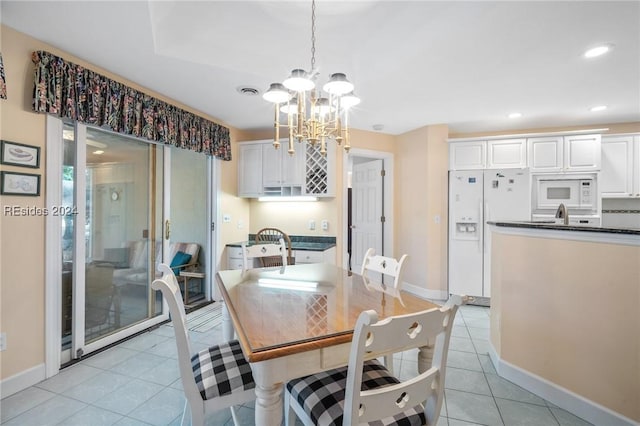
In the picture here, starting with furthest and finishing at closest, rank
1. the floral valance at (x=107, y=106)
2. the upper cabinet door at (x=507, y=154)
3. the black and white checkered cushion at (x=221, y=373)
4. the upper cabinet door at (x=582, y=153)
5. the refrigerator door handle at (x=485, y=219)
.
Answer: the upper cabinet door at (x=507, y=154) → the refrigerator door handle at (x=485, y=219) → the upper cabinet door at (x=582, y=153) → the floral valance at (x=107, y=106) → the black and white checkered cushion at (x=221, y=373)

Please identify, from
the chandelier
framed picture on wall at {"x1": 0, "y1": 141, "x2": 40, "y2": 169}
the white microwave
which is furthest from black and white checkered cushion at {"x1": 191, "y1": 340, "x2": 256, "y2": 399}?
the white microwave

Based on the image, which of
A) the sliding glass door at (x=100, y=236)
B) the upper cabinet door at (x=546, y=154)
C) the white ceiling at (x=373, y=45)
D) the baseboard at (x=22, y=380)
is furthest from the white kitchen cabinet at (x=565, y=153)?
the baseboard at (x=22, y=380)

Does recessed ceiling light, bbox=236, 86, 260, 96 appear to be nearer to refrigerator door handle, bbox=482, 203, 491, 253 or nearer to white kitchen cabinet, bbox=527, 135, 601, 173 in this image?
refrigerator door handle, bbox=482, 203, 491, 253

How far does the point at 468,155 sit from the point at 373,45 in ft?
8.23

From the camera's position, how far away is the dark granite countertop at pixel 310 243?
152 inches

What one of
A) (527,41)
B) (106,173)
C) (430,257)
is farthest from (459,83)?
(106,173)

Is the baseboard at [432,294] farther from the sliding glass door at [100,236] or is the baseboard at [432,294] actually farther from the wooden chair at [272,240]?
the sliding glass door at [100,236]

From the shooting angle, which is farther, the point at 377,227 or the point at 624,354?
the point at 377,227

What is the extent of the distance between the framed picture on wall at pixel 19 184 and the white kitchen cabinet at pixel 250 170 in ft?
7.95

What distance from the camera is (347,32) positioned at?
2.26 meters

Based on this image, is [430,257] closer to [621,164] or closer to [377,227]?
[377,227]

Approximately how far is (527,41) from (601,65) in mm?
928

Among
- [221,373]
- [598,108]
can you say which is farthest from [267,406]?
[598,108]

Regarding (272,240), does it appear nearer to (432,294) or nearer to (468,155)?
(432,294)
